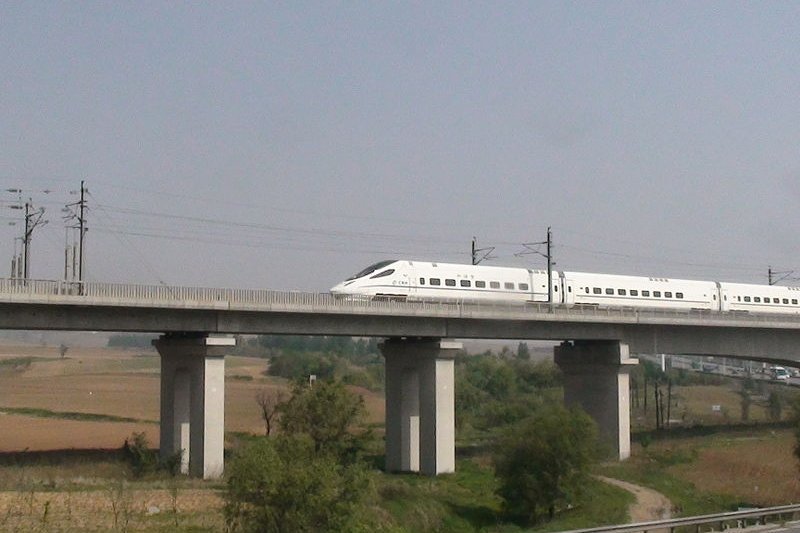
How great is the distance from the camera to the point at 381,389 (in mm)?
132000

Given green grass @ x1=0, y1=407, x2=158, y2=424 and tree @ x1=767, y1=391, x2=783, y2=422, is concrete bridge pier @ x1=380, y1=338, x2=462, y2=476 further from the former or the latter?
tree @ x1=767, y1=391, x2=783, y2=422

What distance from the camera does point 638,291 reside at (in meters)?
68.4

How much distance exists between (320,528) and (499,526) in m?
17.0

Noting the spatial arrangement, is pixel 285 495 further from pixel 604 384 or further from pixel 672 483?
pixel 604 384

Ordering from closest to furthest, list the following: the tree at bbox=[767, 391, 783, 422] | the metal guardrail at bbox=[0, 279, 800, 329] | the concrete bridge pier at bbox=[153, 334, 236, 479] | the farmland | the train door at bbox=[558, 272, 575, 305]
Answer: the farmland, the metal guardrail at bbox=[0, 279, 800, 329], the concrete bridge pier at bbox=[153, 334, 236, 479], the train door at bbox=[558, 272, 575, 305], the tree at bbox=[767, 391, 783, 422]

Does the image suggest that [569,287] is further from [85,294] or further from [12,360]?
[12,360]

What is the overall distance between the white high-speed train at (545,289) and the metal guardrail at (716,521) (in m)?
22.1

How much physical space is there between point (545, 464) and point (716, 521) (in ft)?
36.9

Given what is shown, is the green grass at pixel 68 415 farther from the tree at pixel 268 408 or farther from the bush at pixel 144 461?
the bush at pixel 144 461

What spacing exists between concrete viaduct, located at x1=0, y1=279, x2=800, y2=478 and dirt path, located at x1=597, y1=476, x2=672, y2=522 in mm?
9391

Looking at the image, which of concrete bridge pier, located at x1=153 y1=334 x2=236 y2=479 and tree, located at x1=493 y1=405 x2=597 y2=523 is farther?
concrete bridge pier, located at x1=153 y1=334 x2=236 y2=479

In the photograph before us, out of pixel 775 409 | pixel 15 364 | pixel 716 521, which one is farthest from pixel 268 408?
pixel 15 364

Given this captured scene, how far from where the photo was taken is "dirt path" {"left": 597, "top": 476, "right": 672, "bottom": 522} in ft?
144

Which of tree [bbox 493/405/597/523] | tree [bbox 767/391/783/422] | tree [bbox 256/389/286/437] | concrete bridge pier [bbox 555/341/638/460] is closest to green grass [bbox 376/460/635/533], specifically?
tree [bbox 493/405/597/523]
